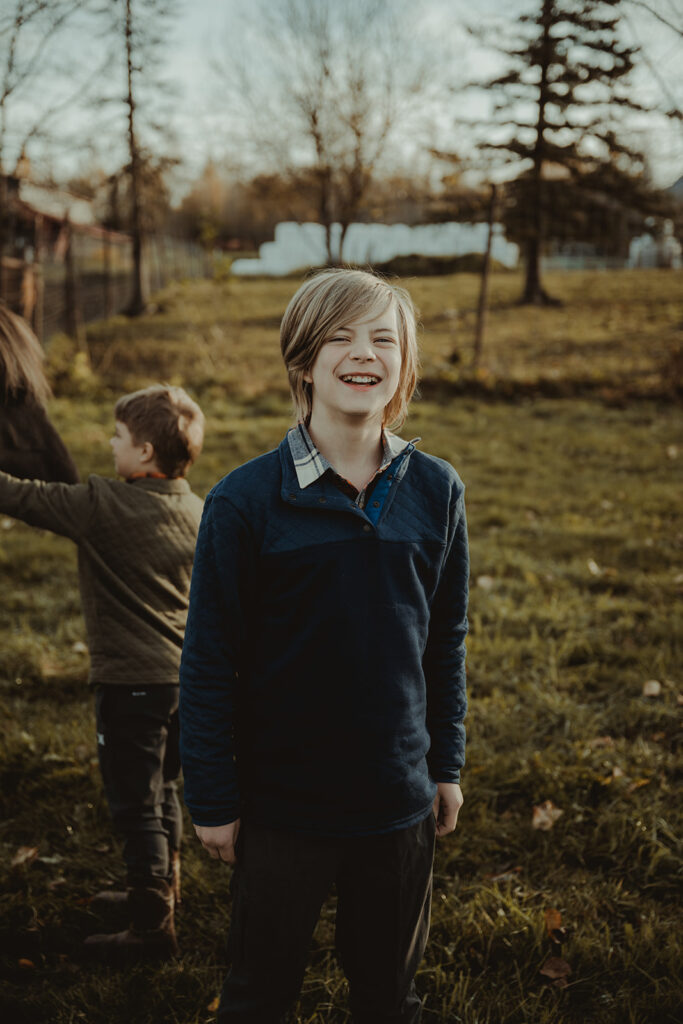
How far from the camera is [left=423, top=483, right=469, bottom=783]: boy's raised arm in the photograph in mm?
1762

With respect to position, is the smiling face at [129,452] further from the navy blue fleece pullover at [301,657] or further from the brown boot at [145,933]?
the brown boot at [145,933]

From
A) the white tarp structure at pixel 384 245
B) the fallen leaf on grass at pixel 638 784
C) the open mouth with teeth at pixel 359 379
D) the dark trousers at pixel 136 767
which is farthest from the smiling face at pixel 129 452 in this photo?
the white tarp structure at pixel 384 245

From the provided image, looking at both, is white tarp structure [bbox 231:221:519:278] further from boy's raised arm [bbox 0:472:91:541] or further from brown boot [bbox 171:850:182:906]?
brown boot [bbox 171:850:182:906]

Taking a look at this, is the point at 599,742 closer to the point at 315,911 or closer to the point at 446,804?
the point at 446,804

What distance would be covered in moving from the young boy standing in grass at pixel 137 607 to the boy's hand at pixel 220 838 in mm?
770

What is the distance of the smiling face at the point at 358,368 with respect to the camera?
156cm

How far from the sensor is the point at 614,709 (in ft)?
11.9

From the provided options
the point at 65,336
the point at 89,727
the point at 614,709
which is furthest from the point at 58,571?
the point at 65,336

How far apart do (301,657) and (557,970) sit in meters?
1.47

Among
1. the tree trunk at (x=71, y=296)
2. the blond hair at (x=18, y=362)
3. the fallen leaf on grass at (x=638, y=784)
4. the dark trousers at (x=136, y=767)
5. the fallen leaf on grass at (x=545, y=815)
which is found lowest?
the fallen leaf on grass at (x=545, y=815)

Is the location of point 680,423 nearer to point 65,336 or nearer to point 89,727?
point 89,727

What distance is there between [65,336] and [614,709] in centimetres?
1167

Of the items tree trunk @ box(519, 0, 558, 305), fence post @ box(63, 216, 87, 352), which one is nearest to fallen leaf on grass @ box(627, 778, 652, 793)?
fence post @ box(63, 216, 87, 352)

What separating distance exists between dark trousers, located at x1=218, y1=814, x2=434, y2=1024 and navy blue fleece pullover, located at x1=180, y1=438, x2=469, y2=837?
6 centimetres
